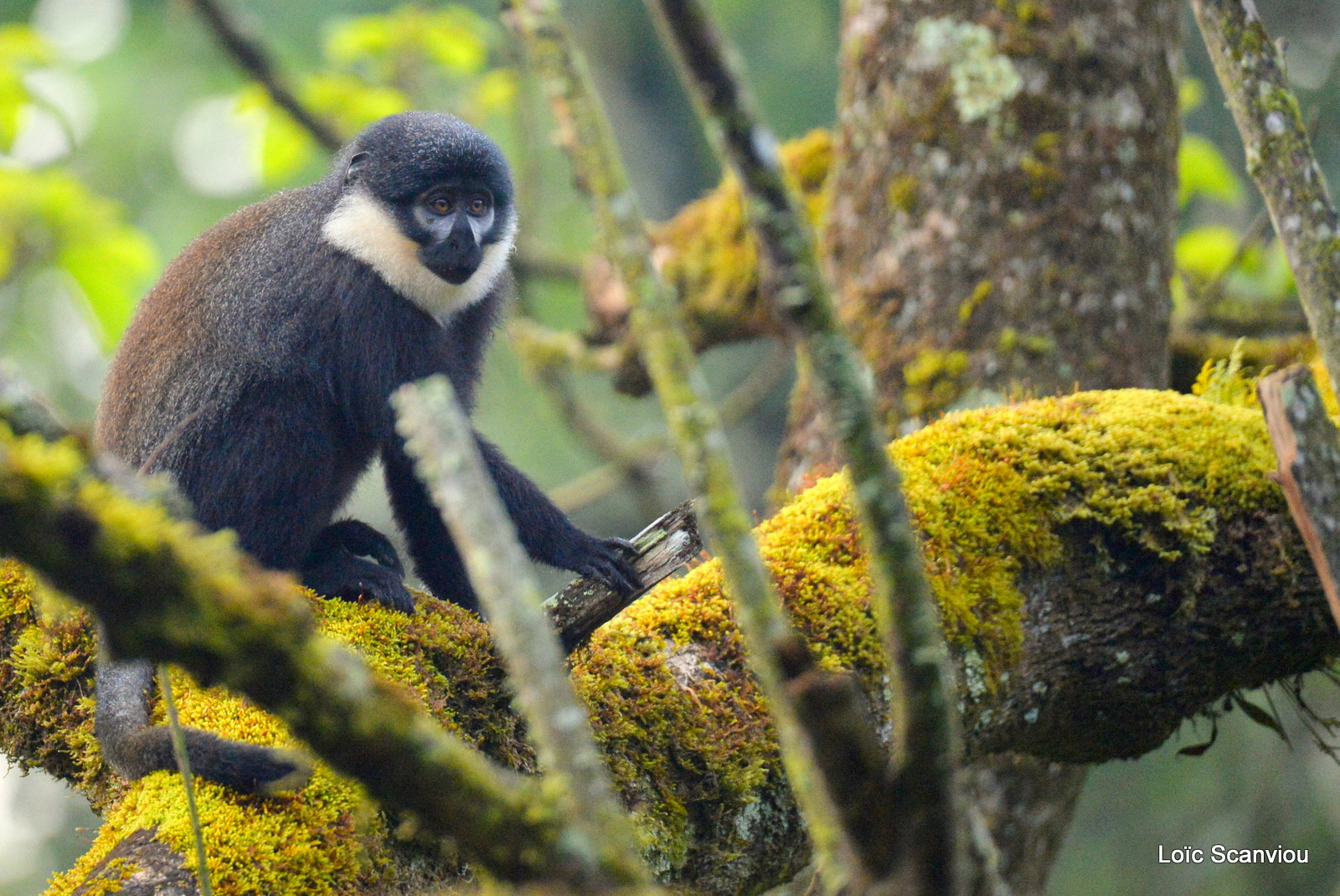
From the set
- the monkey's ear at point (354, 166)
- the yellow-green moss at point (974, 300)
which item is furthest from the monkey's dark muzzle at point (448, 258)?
the yellow-green moss at point (974, 300)

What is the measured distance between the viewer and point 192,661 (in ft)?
4.64

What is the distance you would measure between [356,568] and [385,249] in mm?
1548

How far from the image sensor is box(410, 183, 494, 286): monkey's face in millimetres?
5164

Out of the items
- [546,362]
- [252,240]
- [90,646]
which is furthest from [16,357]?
[90,646]

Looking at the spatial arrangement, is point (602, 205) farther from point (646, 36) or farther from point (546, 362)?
point (646, 36)

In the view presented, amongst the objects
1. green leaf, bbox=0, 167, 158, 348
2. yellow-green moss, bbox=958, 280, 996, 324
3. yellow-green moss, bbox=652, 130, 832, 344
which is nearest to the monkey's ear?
green leaf, bbox=0, 167, 158, 348

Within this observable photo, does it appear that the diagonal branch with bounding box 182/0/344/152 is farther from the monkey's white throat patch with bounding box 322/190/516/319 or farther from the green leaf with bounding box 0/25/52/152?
the monkey's white throat patch with bounding box 322/190/516/319

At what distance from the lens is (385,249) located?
16.7ft

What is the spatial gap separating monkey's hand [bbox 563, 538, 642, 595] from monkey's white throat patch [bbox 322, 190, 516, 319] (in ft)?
4.86

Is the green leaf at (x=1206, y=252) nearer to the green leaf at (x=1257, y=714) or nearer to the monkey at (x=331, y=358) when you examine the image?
the green leaf at (x=1257, y=714)

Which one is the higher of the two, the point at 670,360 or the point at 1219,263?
the point at 670,360

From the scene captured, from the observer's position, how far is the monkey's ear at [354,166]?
207 inches

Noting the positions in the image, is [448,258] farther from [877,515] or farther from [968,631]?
[877,515]

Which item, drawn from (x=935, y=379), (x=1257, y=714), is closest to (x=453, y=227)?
(x=935, y=379)
